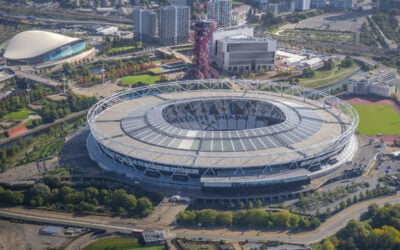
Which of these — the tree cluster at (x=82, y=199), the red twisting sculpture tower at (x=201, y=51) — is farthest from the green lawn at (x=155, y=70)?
the tree cluster at (x=82, y=199)

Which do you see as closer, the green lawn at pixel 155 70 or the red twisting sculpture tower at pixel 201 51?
the red twisting sculpture tower at pixel 201 51

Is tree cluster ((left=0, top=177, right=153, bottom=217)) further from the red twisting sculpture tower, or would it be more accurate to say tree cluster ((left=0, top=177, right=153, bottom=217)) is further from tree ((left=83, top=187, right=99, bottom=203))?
the red twisting sculpture tower

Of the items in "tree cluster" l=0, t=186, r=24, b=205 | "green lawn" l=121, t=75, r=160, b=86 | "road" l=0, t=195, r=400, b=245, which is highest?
"green lawn" l=121, t=75, r=160, b=86

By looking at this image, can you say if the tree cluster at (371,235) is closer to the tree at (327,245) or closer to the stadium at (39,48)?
the tree at (327,245)

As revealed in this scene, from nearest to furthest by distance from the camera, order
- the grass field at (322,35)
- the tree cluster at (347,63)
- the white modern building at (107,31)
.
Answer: the tree cluster at (347,63)
the grass field at (322,35)
the white modern building at (107,31)

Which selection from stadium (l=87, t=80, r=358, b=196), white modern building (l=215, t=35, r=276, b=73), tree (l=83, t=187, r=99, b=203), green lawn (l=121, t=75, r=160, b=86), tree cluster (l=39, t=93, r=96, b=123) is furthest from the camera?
white modern building (l=215, t=35, r=276, b=73)

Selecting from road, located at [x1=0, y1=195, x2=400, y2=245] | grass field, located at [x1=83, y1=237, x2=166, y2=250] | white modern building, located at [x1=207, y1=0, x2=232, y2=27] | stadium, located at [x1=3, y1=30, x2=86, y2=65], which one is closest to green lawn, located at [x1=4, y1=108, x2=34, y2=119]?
stadium, located at [x1=3, y1=30, x2=86, y2=65]

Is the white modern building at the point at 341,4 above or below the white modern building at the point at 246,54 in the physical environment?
above
